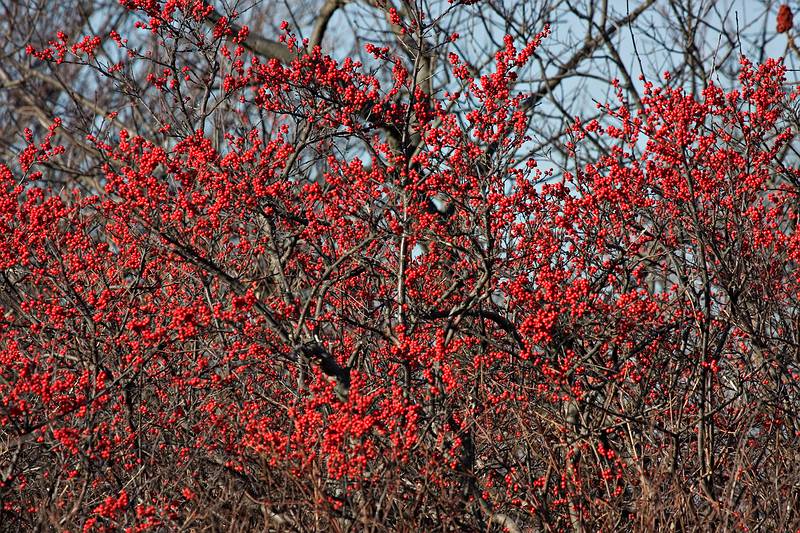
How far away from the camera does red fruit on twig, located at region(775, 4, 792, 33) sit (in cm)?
1260

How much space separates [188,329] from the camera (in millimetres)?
5828

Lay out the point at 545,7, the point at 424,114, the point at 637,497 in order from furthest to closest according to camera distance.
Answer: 1. the point at 545,7
2. the point at 424,114
3. the point at 637,497

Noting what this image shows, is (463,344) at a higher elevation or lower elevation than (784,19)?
lower

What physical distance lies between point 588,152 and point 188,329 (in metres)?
8.85

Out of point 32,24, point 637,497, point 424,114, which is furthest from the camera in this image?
point 32,24

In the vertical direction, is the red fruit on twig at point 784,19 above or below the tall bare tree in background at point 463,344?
above

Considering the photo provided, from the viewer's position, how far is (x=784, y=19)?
42.0 ft

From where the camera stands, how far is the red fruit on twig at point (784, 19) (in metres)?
12.6

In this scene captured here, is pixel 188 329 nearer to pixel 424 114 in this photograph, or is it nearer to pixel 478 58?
pixel 424 114

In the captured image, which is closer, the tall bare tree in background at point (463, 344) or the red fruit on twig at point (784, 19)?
the tall bare tree in background at point (463, 344)

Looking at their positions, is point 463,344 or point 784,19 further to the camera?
point 784,19

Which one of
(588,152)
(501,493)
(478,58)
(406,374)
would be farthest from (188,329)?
(478,58)

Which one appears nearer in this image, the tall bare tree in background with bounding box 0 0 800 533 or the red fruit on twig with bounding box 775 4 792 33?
the tall bare tree in background with bounding box 0 0 800 533

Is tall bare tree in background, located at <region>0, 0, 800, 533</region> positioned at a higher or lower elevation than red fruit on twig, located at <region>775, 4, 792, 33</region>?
lower
